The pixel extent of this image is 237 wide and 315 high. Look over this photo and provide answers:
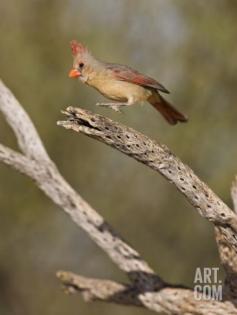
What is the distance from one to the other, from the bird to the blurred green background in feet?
8.50

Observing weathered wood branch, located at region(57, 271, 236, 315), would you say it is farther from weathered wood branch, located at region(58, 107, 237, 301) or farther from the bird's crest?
the bird's crest

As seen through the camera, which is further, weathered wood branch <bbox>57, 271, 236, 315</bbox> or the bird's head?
weathered wood branch <bbox>57, 271, 236, 315</bbox>

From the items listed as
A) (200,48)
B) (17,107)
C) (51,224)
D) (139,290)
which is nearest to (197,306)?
(139,290)

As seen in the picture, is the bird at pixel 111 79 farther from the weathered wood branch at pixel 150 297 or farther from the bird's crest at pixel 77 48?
the weathered wood branch at pixel 150 297

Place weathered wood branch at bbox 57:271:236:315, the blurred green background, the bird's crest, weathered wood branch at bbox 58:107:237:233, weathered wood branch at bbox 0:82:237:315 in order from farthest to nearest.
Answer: the blurred green background
weathered wood branch at bbox 0:82:237:315
weathered wood branch at bbox 57:271:236:315
the bird's crest
weathered wood branch at bbox 58:107:237:233

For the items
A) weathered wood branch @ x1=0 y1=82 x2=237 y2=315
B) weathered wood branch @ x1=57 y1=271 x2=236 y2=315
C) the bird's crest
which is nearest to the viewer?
the bird's crest

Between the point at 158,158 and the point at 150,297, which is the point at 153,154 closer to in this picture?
the point at 158,158

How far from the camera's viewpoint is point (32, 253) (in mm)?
6664

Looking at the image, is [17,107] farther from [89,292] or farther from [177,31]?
[177,31]

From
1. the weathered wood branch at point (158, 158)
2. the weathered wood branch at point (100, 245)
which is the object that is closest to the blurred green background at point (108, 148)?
the weathered wood branch at point (100, 245)

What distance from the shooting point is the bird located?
2.89m

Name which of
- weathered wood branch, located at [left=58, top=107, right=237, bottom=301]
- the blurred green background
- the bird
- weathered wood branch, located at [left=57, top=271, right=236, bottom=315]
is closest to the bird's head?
the bird

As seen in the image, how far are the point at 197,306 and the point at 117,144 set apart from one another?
81 cm

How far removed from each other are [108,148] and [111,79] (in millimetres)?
3418
